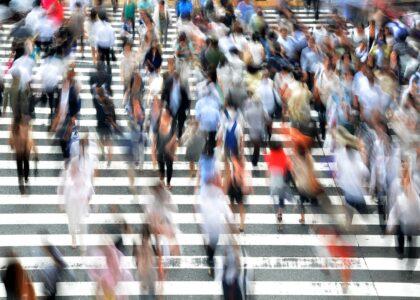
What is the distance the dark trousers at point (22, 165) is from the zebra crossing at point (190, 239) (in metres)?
0.33

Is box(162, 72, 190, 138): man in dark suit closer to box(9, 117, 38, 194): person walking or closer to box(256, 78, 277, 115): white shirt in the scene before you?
box(256, 78, 277, 115): white shirt

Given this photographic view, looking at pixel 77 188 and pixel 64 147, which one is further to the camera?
pixel 64 147

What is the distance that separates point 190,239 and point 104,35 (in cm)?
691

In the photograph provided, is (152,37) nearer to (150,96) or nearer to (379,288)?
(150,96)

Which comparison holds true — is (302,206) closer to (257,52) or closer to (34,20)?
(257,52)

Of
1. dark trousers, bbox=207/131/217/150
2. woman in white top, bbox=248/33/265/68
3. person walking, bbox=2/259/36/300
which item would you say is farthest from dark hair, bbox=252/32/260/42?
person walking, bbox=2/259/36/300

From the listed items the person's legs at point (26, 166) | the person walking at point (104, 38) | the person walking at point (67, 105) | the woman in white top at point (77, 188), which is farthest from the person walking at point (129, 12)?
the woman in white top at point (77, 188)

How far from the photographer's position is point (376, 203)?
1230 centimetres

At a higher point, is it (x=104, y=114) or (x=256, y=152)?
(x=104, y=114)

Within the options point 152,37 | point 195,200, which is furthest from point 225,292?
point 152,37

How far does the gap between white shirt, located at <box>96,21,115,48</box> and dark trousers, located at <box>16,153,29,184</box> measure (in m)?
4.70

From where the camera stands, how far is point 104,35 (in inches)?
638

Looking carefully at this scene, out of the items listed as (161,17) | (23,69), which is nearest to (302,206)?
(23,69)

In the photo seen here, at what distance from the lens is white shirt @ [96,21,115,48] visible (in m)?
16.2
